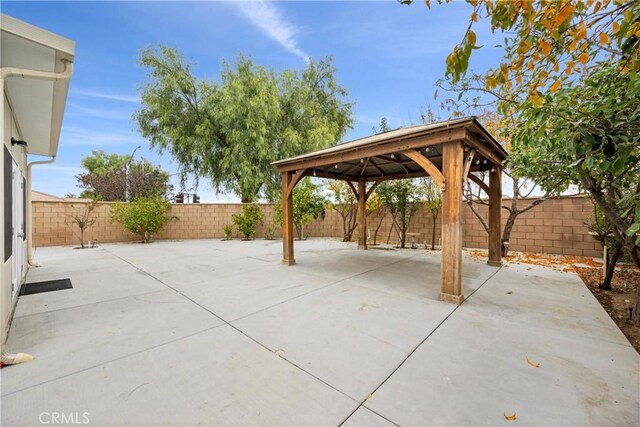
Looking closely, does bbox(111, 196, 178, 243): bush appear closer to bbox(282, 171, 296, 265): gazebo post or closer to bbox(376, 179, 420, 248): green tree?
bbox(282, 171, 296, 265): gazebo post

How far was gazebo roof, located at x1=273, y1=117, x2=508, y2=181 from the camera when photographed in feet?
12.0

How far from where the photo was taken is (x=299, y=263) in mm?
6309

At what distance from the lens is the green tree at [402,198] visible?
348 inches

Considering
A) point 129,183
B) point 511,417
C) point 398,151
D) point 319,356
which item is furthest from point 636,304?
point 129,183

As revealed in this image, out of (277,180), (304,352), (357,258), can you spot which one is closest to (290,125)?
(277,180)

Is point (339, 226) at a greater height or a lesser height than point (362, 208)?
lesser

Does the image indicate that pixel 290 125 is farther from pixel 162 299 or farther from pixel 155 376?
pixel 155 376

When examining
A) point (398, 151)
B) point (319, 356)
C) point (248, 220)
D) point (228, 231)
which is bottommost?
point (319, 356)

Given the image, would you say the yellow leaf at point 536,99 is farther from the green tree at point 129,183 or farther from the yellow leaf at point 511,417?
the green tree at point 129,183

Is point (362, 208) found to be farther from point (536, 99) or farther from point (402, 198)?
point (536, 99)

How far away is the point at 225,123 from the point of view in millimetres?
11680

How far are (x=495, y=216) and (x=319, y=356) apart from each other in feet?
17.4

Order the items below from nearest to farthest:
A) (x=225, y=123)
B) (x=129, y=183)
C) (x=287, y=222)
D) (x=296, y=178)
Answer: (x=296, y=178), (x=287, y=222), (x=225, y=123), (x=129, y=183)

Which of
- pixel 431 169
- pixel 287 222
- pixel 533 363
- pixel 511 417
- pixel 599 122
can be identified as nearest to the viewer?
pixel 511 417
